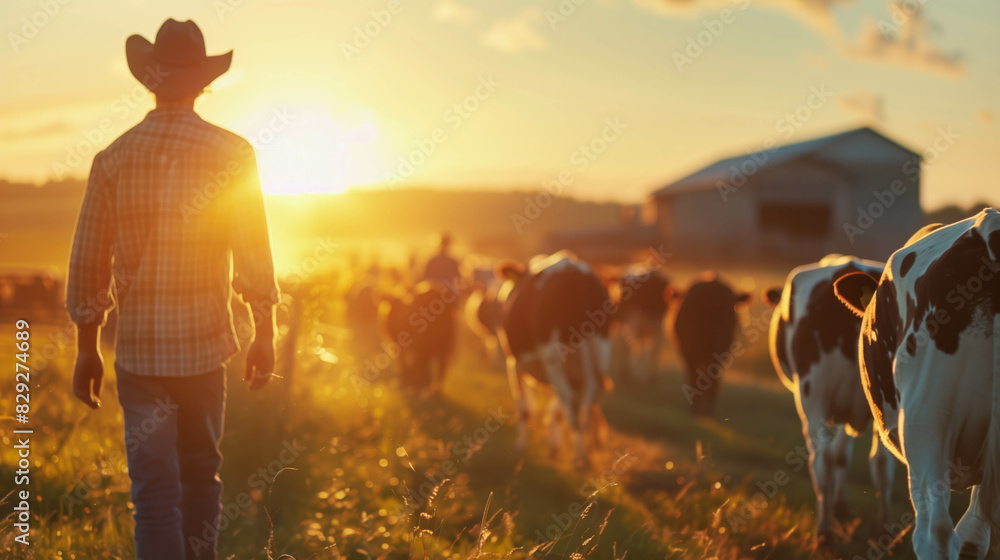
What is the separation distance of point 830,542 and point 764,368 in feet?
33.8

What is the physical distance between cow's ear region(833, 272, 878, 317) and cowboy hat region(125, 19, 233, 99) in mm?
3432

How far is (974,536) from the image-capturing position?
2.94 meters

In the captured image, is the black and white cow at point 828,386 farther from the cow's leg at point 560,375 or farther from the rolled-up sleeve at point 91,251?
the rolled-up sleeve at point 91,251

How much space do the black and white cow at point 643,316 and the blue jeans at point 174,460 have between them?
11.6 metres

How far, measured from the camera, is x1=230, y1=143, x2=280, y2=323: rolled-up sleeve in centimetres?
312

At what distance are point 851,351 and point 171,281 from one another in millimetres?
4683

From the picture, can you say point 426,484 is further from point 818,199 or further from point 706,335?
point 818,199

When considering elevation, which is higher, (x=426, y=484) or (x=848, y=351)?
(x=848, y=351)

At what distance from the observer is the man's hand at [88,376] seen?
3057 mm

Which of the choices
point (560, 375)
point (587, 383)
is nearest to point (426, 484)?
point (560, 375)

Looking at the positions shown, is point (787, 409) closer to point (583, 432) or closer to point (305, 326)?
point (583, 432)

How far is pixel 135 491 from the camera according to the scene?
294cm

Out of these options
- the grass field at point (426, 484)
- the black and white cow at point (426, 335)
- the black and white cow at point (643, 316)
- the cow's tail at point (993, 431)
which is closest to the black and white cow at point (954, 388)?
the cow's tail at point (993, 431)

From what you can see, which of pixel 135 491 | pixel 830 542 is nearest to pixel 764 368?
pixel 830 542
